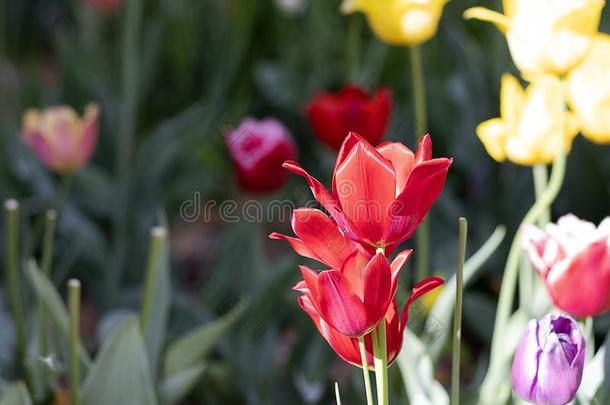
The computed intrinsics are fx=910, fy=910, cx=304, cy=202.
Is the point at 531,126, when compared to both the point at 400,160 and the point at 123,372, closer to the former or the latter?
the point at 400,160

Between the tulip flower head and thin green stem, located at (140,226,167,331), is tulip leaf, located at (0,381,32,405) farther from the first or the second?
the tulip flower head

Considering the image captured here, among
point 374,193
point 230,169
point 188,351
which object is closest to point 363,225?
point 374,193

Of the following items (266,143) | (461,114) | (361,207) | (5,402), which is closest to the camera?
(361,207)

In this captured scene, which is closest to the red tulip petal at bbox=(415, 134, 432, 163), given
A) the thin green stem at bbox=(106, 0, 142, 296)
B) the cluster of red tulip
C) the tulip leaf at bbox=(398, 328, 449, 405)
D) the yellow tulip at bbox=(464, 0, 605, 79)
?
the cluster of red tulip

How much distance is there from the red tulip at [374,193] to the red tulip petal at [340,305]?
0.03 m

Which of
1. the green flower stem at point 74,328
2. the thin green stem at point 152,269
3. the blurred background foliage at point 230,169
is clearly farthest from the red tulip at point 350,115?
the green flower stem at point 74,328

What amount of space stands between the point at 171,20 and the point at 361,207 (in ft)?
4.82

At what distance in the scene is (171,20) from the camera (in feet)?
6.10

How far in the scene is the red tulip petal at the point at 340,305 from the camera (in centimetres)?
47

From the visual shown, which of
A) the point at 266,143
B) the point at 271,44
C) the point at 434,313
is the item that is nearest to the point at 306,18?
the point at 271,44

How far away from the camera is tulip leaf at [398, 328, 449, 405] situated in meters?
0.76

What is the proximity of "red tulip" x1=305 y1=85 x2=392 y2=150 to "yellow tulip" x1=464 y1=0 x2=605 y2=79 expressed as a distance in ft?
1.11

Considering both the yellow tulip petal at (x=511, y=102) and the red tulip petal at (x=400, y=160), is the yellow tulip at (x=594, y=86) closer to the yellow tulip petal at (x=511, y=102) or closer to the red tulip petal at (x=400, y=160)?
the yellow tulip petal at (x=511, y=102)

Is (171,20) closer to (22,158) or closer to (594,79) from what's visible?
(22,158)
